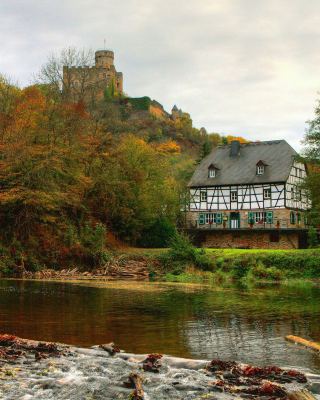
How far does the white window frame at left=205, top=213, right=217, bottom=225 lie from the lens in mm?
49812

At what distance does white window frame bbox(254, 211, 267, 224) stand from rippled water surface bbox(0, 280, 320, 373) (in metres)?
27.5

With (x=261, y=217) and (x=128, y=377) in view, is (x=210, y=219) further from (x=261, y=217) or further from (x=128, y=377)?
(x=128, y=377)

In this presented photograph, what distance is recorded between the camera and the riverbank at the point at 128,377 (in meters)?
6.01

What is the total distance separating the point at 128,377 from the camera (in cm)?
657

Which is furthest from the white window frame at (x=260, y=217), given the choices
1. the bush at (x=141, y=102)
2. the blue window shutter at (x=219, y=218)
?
the bush at (x=141, y=102)

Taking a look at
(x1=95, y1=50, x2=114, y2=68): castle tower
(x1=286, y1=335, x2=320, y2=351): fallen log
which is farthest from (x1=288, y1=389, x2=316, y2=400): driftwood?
(x1=95, y1=50, x2=114, y2=68): castle tower

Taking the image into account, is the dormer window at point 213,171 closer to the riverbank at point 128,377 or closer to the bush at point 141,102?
the riverbank at point 128,377

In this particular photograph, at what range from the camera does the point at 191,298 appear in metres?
17.7

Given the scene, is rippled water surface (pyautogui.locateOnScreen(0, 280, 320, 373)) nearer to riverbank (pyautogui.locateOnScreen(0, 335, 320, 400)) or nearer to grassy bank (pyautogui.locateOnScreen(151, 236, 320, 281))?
riverbank (pyautogui.locateOnScreen(0, 335, 320, 400))

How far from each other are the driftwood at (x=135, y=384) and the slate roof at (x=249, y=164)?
4146 centimetres

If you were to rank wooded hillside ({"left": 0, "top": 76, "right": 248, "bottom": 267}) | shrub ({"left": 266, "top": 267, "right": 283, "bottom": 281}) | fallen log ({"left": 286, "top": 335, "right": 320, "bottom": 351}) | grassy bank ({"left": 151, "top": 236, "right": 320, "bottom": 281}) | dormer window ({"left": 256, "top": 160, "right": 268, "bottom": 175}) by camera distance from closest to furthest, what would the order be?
1. fallen log ({"left": 286, "top": 335, "right": 320, "bottom": 351})
2. shrub ({"left": 266, "top": 267, "right": 283, "bottom": 281})
3. grassy bank ({"left": 151, "top": 236, "right": 320, "bottom": 281})
4. wooded hillside ({"left": 0, "top": 76, "right": 248, "bottom": 267})
5. dormer window ({"left": 256, "top": 160, "right": 268, "bottom": 175})

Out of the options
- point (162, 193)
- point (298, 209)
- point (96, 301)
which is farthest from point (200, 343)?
point (298, 209)

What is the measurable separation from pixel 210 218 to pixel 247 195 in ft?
15.8

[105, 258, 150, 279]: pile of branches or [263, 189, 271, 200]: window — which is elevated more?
[263, 189, 271, 200]: window
